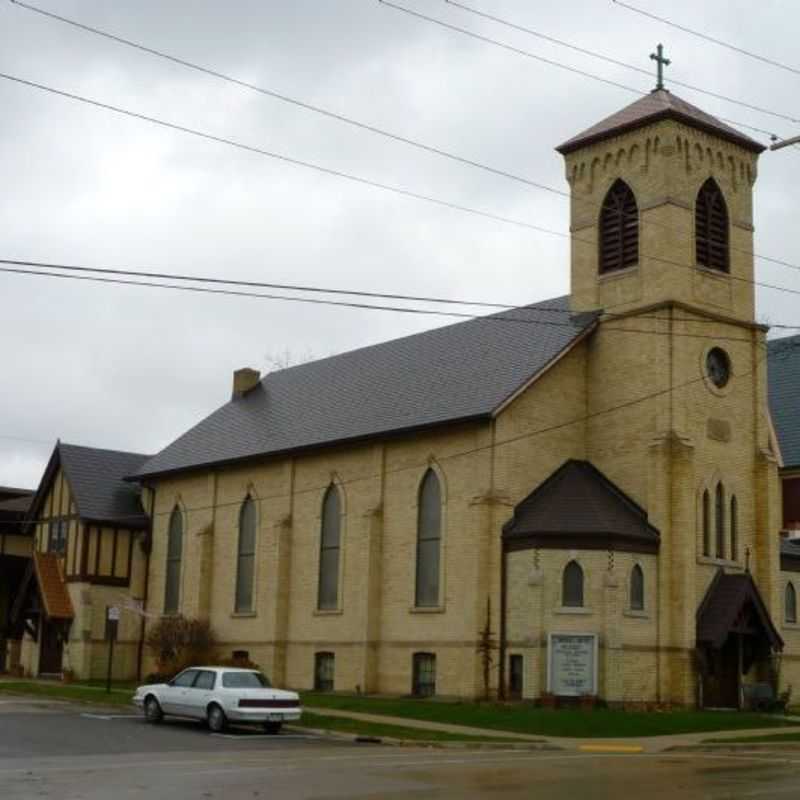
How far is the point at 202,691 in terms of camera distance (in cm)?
3102

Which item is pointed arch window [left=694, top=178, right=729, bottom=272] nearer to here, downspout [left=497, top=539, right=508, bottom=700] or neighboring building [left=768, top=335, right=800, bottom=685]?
neighboring building [left=768, top=335, right=800, bottom=685]

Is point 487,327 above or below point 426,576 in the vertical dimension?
above

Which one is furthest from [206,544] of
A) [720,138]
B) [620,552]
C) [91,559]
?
[720,138]

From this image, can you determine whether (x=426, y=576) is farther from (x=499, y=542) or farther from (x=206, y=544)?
(x=206, y=544)

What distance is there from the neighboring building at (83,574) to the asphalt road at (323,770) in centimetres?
2339

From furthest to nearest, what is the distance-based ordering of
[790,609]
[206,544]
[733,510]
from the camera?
1. [206,544]
2. [790,609]
3. [733,510]

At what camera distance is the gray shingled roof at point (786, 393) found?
55.8 m

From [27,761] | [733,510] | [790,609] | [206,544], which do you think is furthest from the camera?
[206,544]

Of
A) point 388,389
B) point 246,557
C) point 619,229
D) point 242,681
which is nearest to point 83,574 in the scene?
point 246,557

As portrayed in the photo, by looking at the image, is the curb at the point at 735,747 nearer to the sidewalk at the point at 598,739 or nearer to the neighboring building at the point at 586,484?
the sidewalk at the point at 598,739

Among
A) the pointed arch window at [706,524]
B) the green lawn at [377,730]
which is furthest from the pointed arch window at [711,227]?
the green lawn at [377,730]

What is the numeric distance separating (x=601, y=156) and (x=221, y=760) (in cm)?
2715

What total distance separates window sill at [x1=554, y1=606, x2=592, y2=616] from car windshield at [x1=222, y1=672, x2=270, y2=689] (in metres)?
10.2

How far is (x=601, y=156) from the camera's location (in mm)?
44062
